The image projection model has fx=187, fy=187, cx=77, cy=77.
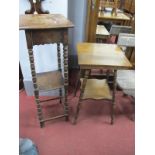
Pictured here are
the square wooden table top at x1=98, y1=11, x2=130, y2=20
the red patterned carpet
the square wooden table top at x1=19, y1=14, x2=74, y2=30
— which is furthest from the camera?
the square wooden table top at x1=98, y1=11, x2=130, y2=20

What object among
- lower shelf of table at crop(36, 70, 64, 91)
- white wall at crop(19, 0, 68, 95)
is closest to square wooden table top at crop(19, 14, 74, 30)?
white wall at crop(19, 0, 68, 95)

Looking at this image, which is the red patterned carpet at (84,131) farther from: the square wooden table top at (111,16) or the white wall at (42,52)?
the square wooden table top at (111,16)

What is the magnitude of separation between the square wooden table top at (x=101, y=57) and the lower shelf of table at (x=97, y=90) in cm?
37

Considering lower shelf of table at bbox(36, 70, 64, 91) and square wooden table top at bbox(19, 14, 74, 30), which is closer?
square wooden table top at bbox(19, 14, 74, 30)

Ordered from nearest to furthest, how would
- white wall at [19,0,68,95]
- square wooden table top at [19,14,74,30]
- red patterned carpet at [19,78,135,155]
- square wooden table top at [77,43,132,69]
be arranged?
square wooden table top at [19,14,74,30] → square wooden table top at [77,43,132,69] → red patterned carpet at [19,78,135,155] → white wall at [19,0,68,95]

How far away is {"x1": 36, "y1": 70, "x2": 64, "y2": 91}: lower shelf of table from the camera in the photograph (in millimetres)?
1564

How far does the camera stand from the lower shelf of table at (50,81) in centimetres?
156

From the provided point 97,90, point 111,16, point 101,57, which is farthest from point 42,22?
point 111,16

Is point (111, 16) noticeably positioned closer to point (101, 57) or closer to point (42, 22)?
point (101, 57)

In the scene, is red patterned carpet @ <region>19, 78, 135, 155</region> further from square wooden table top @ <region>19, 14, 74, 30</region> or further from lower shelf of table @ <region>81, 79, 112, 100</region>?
square wooden table top @ <region>19, 14, 74, 30</region>

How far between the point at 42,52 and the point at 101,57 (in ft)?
2.22

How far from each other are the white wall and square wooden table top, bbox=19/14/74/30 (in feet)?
0.95
